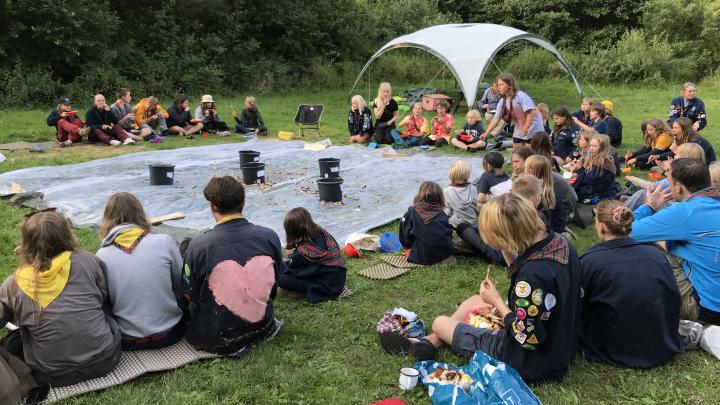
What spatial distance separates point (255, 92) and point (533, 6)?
43.6 feet

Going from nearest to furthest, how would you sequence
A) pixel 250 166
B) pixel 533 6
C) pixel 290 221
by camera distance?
pixel 290 221 < pixel 250 166 < pixel 533 6

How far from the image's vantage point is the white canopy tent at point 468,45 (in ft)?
42.3

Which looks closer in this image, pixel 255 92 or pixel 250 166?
pixel 250 166

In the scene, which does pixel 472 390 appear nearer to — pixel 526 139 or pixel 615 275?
pixel 615 275

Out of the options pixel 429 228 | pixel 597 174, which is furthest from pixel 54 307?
pixel 597 174

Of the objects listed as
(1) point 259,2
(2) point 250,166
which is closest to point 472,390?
(2) point 250,166

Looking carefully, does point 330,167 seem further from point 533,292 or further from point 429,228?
point 533,292

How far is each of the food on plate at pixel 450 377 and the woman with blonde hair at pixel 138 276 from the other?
61.7 inches

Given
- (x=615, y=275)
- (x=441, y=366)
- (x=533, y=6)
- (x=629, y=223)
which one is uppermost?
(x=533, y=6)

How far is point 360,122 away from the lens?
1102 cm

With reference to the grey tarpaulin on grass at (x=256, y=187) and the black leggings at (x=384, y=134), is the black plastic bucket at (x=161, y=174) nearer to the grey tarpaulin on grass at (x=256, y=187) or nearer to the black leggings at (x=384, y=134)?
the grey tarpaulin on grass at (x=256, y=187)

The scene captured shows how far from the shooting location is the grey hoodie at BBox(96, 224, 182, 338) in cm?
311

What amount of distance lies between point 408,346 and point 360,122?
317 inches

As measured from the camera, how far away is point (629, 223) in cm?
301
